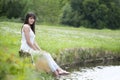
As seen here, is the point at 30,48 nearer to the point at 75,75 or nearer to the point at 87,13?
the point at 75,75

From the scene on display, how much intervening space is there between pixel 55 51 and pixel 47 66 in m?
6.51

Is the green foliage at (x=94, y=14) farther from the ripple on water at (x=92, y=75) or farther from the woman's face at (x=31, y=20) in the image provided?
the woman's face at (x=31, y=20)

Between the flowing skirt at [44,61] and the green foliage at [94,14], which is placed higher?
the flowing skirt at [44,61]

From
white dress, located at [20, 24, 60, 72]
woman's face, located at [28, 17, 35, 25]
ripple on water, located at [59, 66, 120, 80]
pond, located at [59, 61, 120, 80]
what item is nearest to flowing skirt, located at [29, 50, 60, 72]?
white dress, located at [20, 24, 60, 72]

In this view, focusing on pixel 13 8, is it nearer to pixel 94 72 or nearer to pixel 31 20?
pixel 94 72

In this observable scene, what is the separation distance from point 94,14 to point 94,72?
47604 mm

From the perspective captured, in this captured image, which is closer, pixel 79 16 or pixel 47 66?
pixel 47 66

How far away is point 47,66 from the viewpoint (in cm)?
1108

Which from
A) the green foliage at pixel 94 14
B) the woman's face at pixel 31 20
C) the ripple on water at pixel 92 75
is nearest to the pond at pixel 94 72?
the ripple on water at pixel 92 75

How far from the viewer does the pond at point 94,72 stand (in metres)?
13.9

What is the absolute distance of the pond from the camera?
45.5ft

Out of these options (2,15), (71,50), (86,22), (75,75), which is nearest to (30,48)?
(75,75)

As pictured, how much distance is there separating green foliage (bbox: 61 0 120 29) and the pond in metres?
43.1

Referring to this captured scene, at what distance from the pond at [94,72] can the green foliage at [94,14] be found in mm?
43084
